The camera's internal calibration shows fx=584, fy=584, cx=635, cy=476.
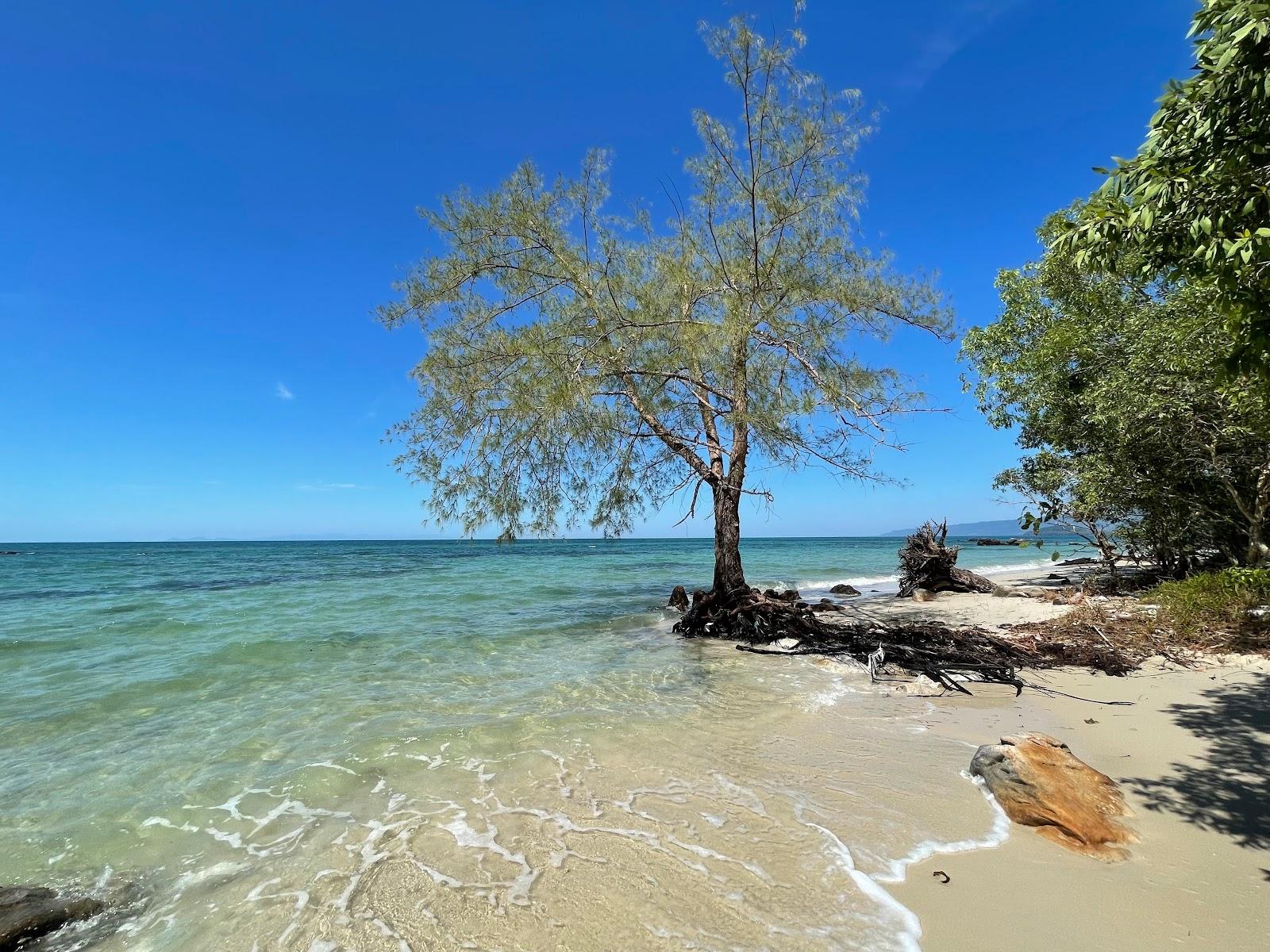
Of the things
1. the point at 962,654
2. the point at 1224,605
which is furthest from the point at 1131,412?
the point at 962,654

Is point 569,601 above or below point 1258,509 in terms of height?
below

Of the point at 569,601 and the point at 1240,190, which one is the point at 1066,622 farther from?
the point at 569,601

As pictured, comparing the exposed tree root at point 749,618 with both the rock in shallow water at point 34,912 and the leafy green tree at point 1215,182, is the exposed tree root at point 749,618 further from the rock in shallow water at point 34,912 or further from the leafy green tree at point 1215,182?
the rock in shallow water at point 34,912

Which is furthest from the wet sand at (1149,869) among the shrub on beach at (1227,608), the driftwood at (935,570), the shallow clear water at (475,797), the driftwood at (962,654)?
the driftwood at (935,570)

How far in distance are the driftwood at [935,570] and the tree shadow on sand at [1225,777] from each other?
1100cm

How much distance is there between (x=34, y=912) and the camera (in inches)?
123

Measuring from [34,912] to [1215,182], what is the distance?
7496 mm

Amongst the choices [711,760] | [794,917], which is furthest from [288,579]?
[794,917]

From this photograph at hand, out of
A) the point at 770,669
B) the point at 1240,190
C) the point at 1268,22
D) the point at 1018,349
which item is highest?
the point at 1018,349

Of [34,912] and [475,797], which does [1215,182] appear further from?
[34,912]

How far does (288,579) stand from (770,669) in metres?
24.8

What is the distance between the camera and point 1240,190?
3143 millimetres

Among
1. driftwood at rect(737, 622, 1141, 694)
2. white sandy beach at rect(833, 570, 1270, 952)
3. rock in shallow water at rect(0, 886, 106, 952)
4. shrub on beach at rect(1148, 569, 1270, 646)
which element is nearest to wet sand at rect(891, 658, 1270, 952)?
white sandy beach at rect(833, 570, 1270, 952)

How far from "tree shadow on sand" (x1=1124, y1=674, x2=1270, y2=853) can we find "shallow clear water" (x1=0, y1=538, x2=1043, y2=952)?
4.01 ft
